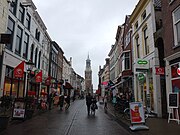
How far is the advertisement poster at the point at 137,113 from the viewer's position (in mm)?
9617

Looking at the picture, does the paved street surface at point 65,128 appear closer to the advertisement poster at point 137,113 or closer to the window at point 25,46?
the advertisement poster at point 137,113

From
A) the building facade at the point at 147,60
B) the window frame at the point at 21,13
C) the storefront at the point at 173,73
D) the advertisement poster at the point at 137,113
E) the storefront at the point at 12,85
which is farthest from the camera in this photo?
the window frame at the point at 21,13

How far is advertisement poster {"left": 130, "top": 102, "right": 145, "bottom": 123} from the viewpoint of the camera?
31.6ft

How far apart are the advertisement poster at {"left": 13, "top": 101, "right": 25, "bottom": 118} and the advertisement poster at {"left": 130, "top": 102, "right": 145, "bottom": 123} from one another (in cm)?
659

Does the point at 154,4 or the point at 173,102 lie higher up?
the point at 154,4

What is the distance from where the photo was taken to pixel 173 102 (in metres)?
11.1

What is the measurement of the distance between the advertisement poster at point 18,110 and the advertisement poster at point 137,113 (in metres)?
6.59

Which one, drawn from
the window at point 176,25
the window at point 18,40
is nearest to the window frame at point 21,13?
the window at point 18,40

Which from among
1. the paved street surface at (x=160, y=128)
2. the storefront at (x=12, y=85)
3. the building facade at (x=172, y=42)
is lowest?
the paved street surface at (x=160, y=128)

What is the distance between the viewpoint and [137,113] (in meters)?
9.77

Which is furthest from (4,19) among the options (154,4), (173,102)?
(173,102)

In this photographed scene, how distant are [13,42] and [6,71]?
298 cm

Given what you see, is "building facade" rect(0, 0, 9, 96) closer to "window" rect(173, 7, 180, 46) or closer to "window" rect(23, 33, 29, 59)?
"window" rect(23, 33, 29, 59)

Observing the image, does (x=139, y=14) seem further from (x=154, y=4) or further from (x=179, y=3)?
(x=179, y=3)
